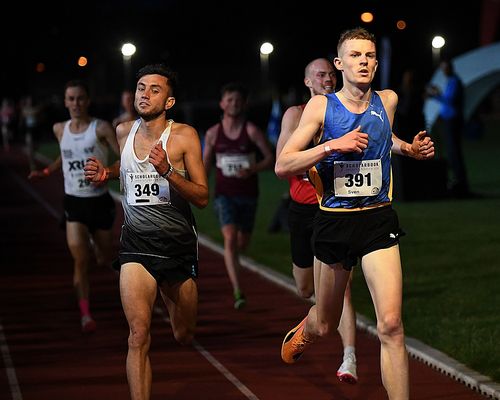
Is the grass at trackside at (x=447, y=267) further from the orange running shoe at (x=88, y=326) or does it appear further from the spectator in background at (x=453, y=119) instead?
the orange running shoe at (x=88, y=326)

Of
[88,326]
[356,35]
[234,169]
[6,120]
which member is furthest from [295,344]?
[6,120]

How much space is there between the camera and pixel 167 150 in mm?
7980

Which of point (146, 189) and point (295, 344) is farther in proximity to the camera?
point (295, 344)

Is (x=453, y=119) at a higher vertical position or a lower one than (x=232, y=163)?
lower

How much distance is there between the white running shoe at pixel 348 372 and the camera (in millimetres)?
8758

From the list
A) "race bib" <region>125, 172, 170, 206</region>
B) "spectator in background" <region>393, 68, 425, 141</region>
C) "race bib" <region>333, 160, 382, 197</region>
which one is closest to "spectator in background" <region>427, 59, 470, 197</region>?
"spectator in background" <region>393, 68, 425, 141</region>

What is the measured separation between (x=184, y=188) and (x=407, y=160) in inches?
665

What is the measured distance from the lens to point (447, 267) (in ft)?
49.6

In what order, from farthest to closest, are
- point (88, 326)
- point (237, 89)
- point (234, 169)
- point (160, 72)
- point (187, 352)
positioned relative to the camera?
1. point (234, 169)
2. point (237, 89)
3. point (88, 326)
4. point (187, 352)
5. point (160, 72)

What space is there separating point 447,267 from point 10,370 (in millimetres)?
6551

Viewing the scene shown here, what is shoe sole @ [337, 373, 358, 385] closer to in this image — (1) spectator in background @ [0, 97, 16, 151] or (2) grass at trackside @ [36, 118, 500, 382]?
(2) grass at trackside @ [36, 118, 500, 382]

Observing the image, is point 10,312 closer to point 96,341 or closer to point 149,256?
point 96,341

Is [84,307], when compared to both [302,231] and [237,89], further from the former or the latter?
[302,231]

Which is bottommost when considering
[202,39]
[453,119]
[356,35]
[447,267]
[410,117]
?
[447,267]
